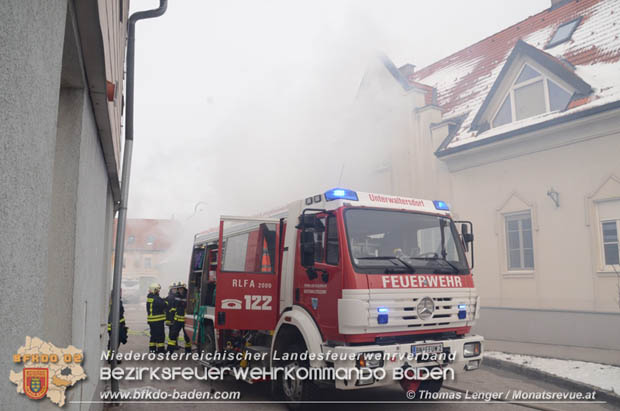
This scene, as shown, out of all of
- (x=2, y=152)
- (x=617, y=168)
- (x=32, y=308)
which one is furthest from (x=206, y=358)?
(x=617, y=168)

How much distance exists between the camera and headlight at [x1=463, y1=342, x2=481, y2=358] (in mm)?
5656

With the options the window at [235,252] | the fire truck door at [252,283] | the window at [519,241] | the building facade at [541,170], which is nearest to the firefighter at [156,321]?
the window at [235,252]

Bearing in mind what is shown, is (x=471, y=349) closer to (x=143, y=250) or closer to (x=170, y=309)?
(x=170, y=309)

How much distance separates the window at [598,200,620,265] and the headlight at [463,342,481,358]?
601 cm

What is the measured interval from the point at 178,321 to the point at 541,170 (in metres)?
9.14

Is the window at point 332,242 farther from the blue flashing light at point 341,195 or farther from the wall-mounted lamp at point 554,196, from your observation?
the wall-mounted lamp at point 554,196

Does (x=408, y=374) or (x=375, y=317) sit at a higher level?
(x=375, y=317)

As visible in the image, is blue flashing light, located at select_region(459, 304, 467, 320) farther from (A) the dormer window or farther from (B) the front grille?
(A) the dormer window

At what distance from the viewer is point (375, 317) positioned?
5176mm

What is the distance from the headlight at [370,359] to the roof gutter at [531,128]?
815 cm

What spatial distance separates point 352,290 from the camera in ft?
16.9

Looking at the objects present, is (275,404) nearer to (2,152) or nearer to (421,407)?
(421,407)

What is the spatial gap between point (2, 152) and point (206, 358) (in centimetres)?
740

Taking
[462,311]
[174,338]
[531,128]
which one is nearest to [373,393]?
[462,311]
